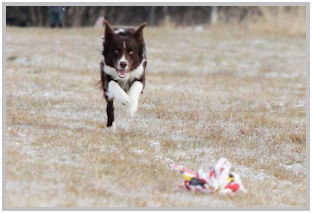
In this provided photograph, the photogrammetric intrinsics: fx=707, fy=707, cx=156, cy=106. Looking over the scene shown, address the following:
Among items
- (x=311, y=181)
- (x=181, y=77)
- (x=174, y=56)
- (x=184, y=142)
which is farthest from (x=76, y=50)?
(x=311, y=181)

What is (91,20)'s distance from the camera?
2819 centimetres

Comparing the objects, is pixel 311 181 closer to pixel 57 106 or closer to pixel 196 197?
pixel 196 197

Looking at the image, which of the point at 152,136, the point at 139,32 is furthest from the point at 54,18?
the point at 139,32

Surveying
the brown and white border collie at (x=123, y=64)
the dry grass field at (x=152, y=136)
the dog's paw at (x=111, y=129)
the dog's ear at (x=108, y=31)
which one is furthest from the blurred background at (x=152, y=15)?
the dog's ear at (x=108, y=31)

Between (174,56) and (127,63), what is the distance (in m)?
13.9

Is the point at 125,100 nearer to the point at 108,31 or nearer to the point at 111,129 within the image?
the point at 111,129

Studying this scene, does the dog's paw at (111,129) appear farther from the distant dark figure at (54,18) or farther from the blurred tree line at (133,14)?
the distant dark figure at (54,18)

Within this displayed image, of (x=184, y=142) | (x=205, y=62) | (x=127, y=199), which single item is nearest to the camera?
(x=127, y=199)

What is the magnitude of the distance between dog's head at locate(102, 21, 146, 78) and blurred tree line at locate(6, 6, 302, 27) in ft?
54.9

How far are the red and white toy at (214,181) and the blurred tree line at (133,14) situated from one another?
62.0 ft

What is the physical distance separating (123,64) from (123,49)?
0.21 m

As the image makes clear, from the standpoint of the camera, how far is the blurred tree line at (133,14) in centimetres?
2738

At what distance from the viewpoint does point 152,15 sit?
2908 centimetres

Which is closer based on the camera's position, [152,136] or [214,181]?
[214,181]
